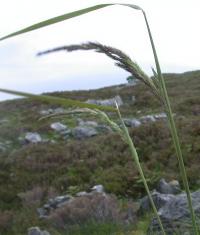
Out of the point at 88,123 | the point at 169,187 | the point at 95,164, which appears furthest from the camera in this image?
the point at 88,123

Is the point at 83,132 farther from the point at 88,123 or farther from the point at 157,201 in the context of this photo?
the point at 157,201

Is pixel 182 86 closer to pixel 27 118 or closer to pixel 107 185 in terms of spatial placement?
pixel 27 118

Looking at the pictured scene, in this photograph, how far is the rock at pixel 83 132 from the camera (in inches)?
767

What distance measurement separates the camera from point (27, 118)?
26.4 meters

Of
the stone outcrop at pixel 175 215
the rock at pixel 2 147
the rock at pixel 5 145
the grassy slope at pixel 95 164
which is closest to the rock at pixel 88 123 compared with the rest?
the grassy slope at pixel 95 164

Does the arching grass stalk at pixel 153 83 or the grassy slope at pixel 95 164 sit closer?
the arching grass stalk at pixel 153 83

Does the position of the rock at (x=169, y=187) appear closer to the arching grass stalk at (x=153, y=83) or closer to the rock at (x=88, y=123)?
the arching grass stalk at (x=153, y=83)

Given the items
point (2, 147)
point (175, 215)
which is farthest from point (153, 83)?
point (2, 147)

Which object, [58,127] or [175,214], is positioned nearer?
[175,214]

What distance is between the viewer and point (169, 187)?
10.1 metres

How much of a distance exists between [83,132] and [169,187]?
9.92m

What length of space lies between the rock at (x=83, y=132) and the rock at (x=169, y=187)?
924 centimetres

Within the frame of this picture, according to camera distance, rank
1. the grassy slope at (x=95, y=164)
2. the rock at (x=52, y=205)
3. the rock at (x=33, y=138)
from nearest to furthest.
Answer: the rock at (x=52, y=205) → the grassy slope at (x=95, y=164) → the rock at (x=33, y=138)

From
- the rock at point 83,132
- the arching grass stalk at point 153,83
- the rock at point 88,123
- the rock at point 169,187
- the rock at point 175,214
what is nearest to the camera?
the arching grass stalk at point 153,83
